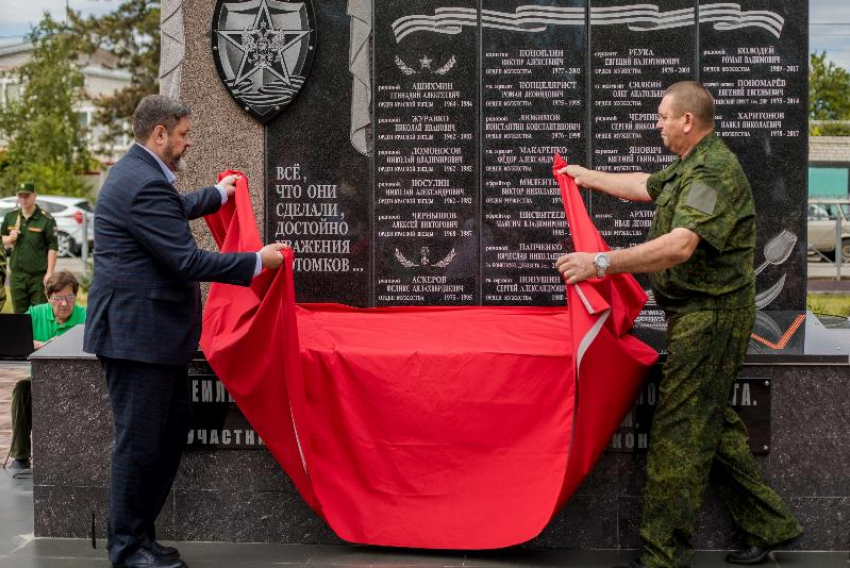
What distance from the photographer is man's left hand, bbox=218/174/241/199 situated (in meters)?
5.54

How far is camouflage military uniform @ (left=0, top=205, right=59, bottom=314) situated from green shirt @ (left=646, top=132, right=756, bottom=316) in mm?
9536

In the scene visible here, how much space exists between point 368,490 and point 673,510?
1399mm

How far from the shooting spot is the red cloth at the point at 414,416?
5055 millimetres

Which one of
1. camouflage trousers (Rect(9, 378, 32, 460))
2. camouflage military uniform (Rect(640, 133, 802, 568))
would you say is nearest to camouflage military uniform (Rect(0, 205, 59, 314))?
camouflage trousers (Rect(9, 378, 32, 460))

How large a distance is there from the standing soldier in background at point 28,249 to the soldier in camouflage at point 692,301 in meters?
9.24

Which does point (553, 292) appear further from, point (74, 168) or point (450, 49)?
point (74, 168)

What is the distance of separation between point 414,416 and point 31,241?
8.88m

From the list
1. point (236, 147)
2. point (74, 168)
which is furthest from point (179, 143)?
point (74, 168)

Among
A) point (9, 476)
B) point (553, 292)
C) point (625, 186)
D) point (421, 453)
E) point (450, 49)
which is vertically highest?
point (450, 49)

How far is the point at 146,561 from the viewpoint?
16.5ft

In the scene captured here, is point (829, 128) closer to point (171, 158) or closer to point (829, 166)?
point (829, 166)

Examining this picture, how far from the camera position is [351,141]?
6.34 meters

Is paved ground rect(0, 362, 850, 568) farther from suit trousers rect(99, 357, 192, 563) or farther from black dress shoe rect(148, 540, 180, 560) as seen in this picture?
suit trousers rect(99, 357, 192, 563)

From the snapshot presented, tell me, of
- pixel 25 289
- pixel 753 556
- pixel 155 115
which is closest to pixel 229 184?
pixel 155 115
